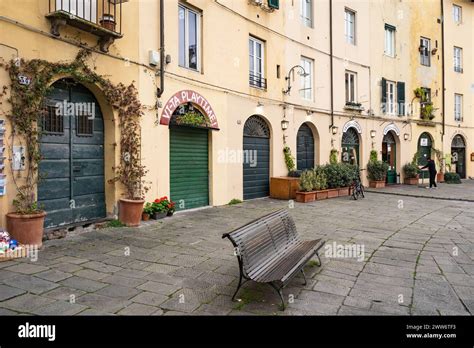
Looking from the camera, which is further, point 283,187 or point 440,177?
point 440,177

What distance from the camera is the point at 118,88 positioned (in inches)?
314

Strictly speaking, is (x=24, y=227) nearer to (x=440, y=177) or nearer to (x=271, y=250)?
(x=271, y=250)

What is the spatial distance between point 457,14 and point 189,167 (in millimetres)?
22260

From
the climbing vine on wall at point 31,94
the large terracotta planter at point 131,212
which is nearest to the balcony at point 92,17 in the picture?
the climbing vine on wall at point 31,94

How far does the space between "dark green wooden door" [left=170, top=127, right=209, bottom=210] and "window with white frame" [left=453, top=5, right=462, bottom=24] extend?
20.8m

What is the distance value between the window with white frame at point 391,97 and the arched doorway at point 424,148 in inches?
120

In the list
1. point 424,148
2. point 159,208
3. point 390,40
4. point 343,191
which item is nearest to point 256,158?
point 343,191

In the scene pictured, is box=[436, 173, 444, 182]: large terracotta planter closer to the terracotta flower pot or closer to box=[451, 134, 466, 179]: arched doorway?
box=[451, 134, 466, 179]: arched doorway

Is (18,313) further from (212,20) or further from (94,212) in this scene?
(212,20)

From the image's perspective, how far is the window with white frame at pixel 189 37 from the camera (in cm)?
991

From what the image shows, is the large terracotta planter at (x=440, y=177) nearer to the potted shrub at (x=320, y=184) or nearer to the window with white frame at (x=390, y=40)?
the window with white frame at (x=390, y=40)

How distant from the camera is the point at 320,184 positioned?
12859mm

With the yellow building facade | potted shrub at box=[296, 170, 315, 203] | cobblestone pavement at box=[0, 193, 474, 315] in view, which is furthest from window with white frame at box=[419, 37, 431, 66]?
cobblestone pavement at box=[0, 193, 474, 315]
